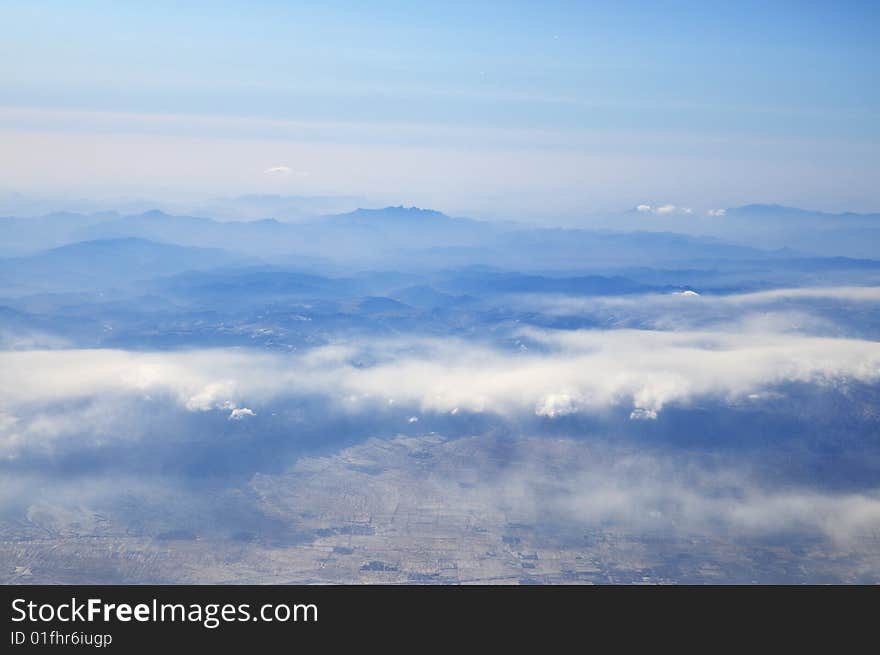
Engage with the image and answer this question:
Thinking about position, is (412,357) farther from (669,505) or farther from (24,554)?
(24,554)

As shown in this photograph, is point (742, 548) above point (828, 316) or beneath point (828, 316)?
beneath

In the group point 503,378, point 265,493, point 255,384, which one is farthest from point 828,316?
point 265,493

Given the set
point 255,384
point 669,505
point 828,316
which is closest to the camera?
point 669,505

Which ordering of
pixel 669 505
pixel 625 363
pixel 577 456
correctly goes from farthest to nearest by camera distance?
pixel 625 363, pixel 577 456, pixel 669 505

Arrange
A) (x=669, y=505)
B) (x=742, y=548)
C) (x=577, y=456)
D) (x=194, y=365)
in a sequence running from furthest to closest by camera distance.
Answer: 1. (x=194, y=365)
2. (x=577, y=456)
3. (x=669, y=505)
4. (x=742, y=548)

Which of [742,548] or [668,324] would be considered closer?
[742,548]

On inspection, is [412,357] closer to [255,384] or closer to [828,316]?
[255,384]
